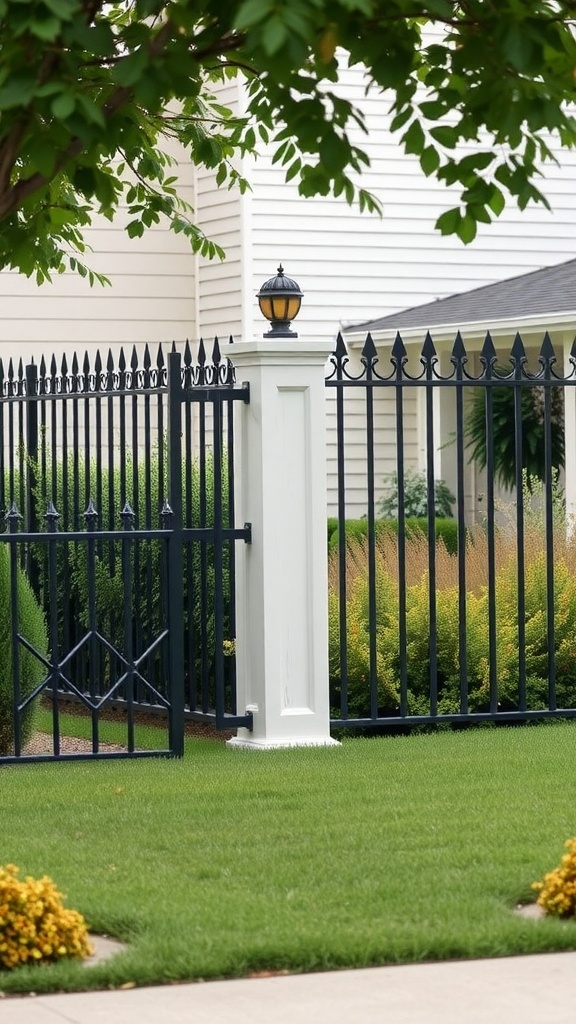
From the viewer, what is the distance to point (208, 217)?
17078mm

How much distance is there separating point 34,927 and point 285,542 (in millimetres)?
4482

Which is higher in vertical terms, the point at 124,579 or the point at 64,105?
the point at 64,105

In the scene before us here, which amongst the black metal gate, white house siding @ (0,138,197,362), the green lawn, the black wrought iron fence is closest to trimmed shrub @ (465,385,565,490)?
white house siding @ (0,138,197,362)

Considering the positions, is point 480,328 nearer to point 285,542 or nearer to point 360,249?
point 360,249

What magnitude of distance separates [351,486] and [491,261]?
333cm

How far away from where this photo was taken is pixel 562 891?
5094 mm

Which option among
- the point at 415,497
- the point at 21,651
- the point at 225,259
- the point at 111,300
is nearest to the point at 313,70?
the point at 21,651

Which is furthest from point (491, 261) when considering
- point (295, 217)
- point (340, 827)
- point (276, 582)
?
point (340, 827)

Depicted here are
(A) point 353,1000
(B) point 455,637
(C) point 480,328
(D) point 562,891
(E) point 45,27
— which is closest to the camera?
(E) point 45,27

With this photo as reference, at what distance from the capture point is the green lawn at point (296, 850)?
4.81 meters

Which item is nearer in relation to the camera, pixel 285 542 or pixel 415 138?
pixel 415 138

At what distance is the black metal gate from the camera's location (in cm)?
852

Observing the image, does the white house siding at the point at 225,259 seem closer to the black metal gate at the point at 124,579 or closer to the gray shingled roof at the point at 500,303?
the gray shingled roof at the point at 500,303

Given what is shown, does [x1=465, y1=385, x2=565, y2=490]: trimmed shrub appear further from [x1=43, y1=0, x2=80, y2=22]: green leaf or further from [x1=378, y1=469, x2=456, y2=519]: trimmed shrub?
[x1=43, y1=0, x2=80, y2=22]: green leaf
